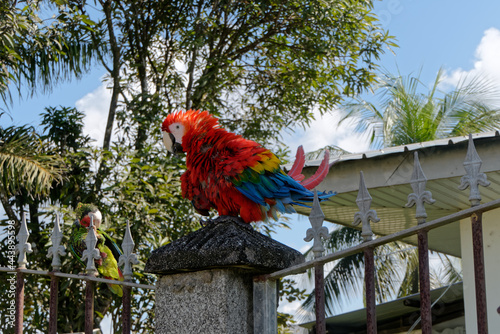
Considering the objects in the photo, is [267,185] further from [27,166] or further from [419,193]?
[27,166]

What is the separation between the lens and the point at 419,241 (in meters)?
2.25

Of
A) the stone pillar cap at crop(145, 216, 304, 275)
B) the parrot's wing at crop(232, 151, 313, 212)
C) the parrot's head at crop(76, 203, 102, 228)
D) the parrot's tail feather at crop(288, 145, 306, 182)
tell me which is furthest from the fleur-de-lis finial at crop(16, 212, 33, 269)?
the parrot's head at crop(76, 203, 102, 228)

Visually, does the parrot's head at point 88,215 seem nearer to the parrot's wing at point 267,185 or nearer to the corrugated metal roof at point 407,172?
the corrugated metal roof at point 407,172

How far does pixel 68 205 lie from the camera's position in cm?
850

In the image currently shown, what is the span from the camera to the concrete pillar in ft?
8.27

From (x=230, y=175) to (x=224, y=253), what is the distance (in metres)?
0.53

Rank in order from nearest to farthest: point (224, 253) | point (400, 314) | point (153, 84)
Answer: point (224, 253), point (400, 314), point (153, 84)

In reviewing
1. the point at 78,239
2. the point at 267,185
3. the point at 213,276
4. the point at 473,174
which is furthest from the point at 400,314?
the point at 473,174

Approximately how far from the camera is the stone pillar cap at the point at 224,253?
2.52 m

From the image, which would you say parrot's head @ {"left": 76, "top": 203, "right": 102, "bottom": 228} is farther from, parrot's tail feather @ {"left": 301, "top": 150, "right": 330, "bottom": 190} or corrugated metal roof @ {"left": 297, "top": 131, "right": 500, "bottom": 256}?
parrot's tail feather @ {"left": 301, "top": 150, "right": 330, "bottom": 190}

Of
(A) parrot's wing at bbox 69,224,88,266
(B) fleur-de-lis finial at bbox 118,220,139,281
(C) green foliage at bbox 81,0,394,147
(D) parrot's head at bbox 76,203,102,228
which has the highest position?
(C) green foliage at bbox 81,0,394,147

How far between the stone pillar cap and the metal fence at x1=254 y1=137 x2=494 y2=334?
87 mm

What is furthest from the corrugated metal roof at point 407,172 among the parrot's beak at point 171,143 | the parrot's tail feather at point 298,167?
the parrot's beak at point 171,143

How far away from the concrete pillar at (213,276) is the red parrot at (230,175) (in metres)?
0.25
